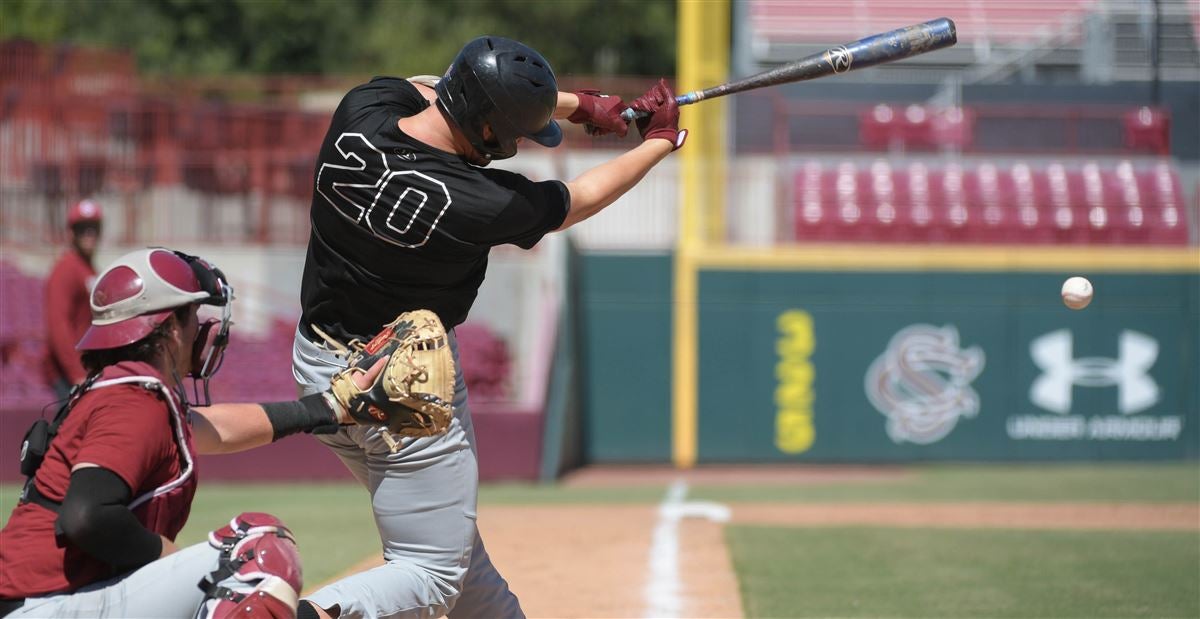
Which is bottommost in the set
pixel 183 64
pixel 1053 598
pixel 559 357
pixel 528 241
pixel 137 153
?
pixel 1053 598

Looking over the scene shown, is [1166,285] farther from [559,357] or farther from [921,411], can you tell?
[559,357]

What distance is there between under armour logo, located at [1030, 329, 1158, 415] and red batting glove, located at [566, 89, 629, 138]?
9.24m

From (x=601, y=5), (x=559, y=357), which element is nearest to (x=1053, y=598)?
(x=559, y=357)

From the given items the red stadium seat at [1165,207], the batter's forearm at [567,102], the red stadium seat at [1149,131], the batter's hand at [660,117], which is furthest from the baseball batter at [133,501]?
the red stadium seat at [1149,131]

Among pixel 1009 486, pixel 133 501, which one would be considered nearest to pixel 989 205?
pixel 1009 486

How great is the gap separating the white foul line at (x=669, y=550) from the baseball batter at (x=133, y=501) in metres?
2.69

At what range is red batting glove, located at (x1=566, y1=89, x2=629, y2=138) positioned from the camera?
4070mm

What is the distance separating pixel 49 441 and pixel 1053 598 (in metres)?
4.59

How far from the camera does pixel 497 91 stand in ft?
11.2

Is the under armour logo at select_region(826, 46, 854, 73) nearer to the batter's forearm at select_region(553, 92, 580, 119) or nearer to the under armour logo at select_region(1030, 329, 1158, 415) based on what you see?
the batter's forearm at select_region(553, 92, 580, 119)

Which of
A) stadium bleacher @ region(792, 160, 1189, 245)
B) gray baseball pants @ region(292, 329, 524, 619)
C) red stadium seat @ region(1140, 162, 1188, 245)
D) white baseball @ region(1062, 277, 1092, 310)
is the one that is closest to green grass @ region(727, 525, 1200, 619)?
white baseball @ region(1062, 277, 1092, 310)

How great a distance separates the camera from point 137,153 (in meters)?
17.2

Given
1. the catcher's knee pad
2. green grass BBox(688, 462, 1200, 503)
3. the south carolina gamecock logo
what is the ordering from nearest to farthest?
the catcher's knee pad → green grass BBox(688, 462, 1200, 503) → the south carolina gamecock logo

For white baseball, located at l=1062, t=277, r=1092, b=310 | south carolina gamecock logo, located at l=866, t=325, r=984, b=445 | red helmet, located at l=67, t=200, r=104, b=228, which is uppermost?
red helmet, located at l=67, t=200, r=104, b=228
